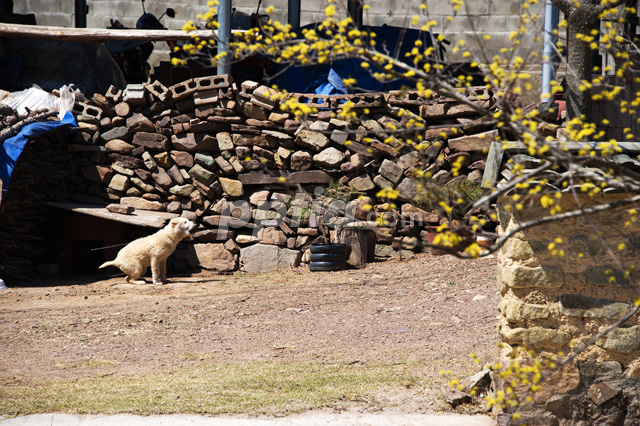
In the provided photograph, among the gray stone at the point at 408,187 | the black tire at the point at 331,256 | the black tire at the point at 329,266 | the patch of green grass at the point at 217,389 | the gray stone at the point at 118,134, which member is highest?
the gray stone at the point at 118,134

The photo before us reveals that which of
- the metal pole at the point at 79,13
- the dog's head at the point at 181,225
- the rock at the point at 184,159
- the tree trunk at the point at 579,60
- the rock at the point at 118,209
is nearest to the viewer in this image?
the tree trunk at the point at 579,60

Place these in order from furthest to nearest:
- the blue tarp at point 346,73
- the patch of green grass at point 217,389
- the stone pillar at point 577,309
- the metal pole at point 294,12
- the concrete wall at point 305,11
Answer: the concrete wall at point 305,11
the metal pole at point 294,12
the blue tarp at point 346,73
the patch of green grass at point 217,389
the stone pillar at point 577,309

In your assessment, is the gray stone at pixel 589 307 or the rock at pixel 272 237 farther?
the rock at pixel 272 237

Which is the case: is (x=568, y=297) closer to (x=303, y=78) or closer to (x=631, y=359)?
(x=631, y=359)

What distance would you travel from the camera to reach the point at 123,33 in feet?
34.6

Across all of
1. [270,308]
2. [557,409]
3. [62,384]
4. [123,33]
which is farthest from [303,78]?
[557,409]

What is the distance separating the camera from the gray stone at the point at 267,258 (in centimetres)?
980

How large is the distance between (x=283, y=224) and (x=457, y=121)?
9.86ft

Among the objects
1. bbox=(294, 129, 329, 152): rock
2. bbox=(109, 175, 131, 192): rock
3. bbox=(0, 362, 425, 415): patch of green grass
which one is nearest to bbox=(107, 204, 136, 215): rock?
bbox=(109, 175, 131, 192): rock

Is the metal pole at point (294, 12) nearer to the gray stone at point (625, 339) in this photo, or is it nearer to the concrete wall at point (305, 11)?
the concrete wall at point (305, 11)

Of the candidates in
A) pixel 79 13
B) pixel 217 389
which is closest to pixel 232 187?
pixel 217 389

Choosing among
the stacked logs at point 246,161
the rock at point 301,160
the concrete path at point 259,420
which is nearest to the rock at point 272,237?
the stacked logs at point 246,161

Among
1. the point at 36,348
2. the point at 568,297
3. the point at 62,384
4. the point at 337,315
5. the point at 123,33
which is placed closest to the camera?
the point at 568,297

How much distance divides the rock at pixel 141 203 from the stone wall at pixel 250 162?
0.05 ft
